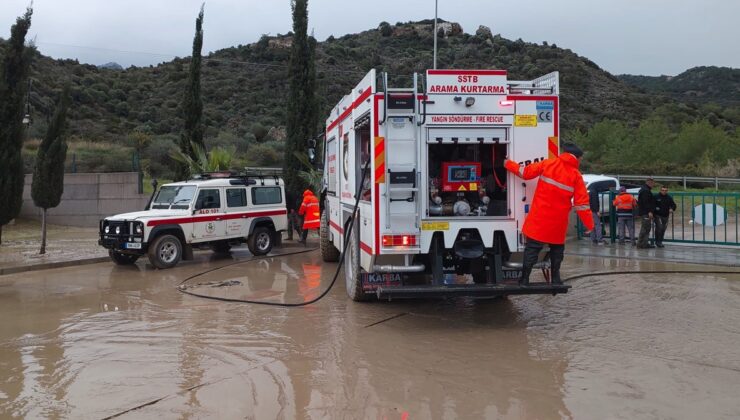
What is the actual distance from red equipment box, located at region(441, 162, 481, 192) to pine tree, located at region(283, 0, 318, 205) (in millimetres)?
12154

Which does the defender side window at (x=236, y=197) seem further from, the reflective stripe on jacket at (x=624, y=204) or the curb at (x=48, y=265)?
the reflective stripe on jacket at (x=624, y=204)

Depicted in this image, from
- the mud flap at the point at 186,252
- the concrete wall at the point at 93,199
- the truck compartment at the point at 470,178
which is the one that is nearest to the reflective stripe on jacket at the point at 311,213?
the mud flap at the point at 186,252

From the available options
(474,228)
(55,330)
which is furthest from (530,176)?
(55,330)

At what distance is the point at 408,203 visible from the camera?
7.59m

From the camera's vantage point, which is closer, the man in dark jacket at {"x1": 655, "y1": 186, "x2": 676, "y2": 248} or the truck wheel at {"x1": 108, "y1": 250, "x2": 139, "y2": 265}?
the truck wheel at {"x1": 108, "y1": 250, "x2": 139, "y2": 265}

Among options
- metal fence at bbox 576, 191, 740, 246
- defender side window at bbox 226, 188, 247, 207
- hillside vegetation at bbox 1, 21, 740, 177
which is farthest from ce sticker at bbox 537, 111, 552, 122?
hillside vegetation at bbox 1, 21, 740, 177

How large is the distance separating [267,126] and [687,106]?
1568 inches

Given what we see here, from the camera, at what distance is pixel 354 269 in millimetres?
8914

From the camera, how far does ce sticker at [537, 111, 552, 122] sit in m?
7.77

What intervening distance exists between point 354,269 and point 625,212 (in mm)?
9814

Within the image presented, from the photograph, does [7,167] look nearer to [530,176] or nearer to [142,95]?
[530,176]

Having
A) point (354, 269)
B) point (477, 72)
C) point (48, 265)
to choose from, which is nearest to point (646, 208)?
point (477, 72)

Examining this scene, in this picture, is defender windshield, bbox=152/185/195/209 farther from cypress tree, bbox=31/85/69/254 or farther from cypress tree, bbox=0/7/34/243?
cypress tree, bbox=0/7/34/243

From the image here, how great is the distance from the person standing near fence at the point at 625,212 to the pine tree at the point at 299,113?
369 inches
